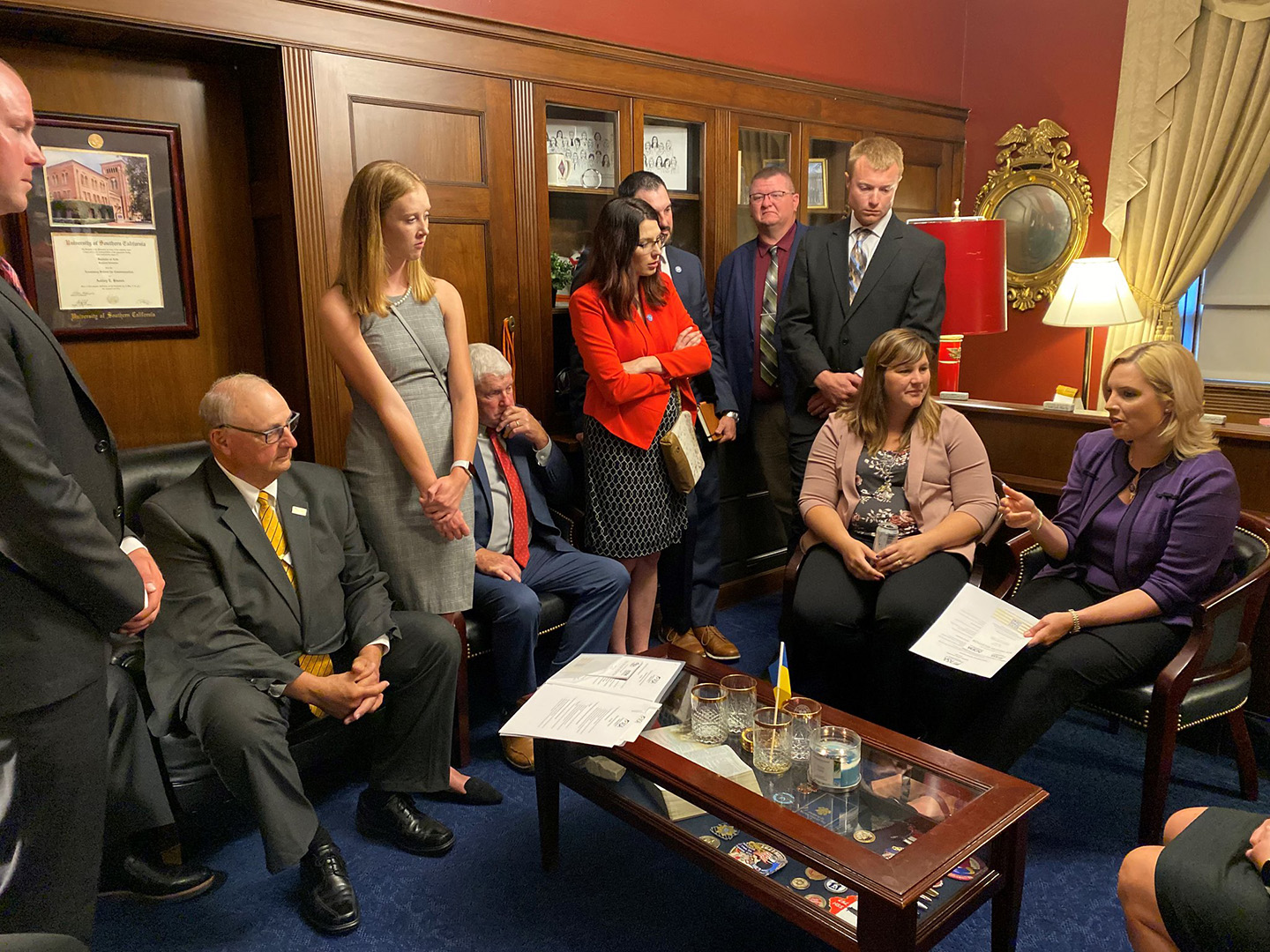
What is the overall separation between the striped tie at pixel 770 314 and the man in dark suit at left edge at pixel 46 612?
249cm

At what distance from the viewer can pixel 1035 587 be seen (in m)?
2.61

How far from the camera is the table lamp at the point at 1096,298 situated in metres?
3.80

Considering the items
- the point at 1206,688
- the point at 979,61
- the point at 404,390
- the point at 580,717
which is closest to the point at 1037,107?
the point at 979,61

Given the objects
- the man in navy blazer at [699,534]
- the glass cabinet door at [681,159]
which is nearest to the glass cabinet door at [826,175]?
the glass cabinet door at [681,159]

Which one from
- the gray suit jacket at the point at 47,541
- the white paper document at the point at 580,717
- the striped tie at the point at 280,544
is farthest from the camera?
the striped tie at the point at 280,544

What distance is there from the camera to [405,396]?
8.11 ft

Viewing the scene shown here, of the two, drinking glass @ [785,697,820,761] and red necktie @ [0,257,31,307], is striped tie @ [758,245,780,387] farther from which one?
red necktie @ [0,257,31,307]

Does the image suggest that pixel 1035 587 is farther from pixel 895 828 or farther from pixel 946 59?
pixel 946 59

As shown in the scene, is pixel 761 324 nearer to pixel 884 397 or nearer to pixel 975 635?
pixel 884 397

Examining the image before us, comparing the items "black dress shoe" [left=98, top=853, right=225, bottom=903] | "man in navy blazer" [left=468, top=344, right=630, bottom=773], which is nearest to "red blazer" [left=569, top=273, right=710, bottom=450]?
"man in navy blazer" [left=468, top=344, right=630, bottom=773]

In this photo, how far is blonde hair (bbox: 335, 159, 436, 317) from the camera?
2312 millimetres

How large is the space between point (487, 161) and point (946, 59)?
3121 mm

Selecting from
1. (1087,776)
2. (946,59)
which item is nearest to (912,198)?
(946,59)

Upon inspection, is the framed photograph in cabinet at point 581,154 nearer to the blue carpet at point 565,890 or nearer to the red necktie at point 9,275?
the red necktie at point 9,275
